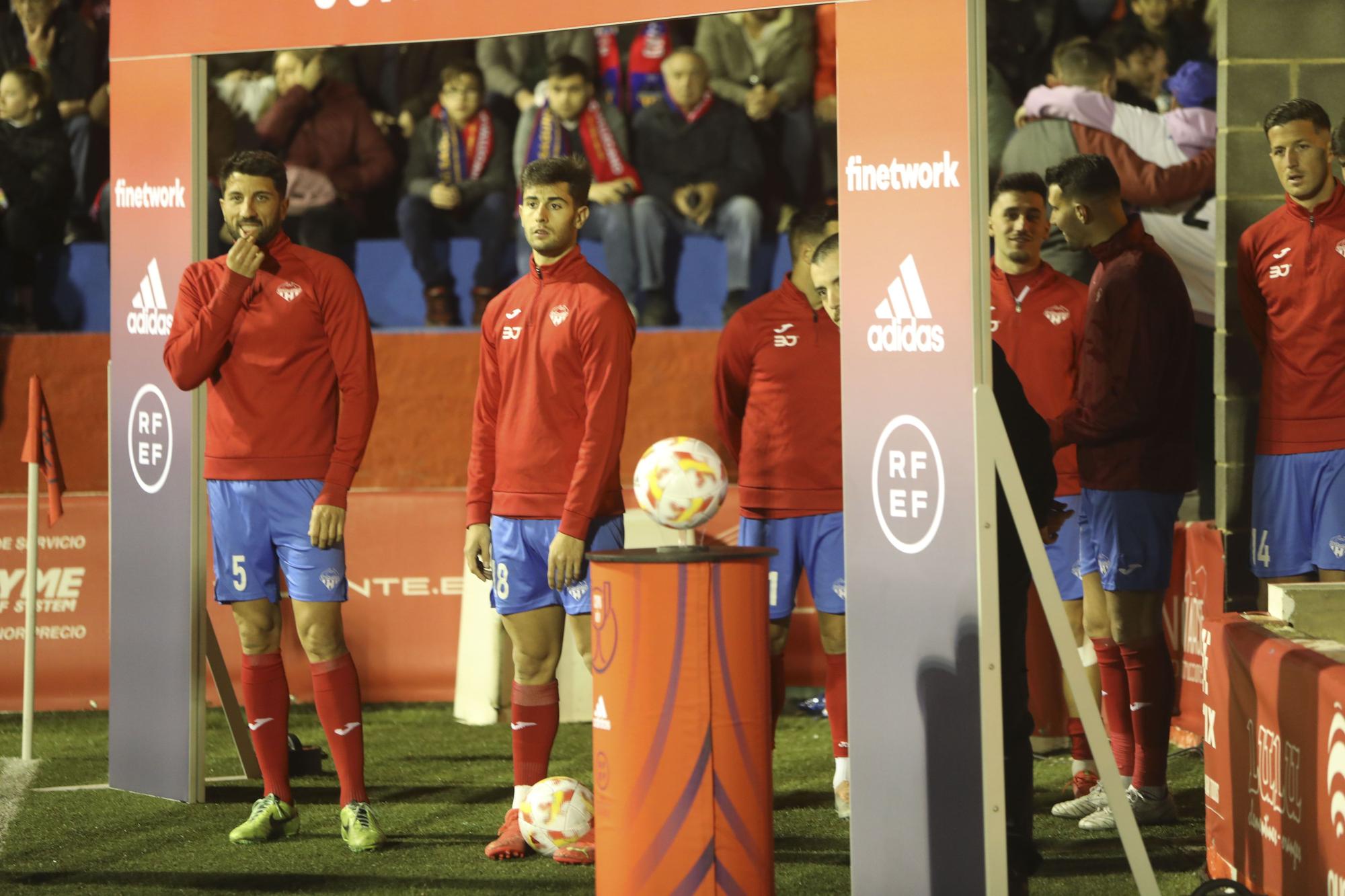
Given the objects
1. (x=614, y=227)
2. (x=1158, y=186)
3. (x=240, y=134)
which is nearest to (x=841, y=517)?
(x=1158, y=186)

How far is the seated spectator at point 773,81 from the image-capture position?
1055 centimetres

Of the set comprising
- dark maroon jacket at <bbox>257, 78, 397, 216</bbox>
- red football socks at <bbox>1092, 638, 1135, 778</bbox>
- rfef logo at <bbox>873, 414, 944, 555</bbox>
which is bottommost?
red football socks at <bbox>1092, 638, 1135, 778</bbox>

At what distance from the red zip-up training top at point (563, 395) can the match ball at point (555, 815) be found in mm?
826

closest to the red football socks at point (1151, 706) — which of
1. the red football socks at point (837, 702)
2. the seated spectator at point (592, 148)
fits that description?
the red football socks at point (837, 702)

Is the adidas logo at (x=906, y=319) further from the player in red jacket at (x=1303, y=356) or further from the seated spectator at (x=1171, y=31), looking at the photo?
the seated spectator at (x=1171, y=31)

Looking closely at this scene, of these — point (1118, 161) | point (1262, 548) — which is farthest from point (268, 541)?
point (1118, 161)

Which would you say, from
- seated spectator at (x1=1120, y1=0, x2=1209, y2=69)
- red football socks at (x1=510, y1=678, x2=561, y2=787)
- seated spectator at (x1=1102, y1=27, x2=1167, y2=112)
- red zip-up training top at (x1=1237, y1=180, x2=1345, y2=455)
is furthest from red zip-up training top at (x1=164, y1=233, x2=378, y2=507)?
seated spectator at (x1=1120, y1=0, x2=1209, y2=69)

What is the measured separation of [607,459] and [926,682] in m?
1.27

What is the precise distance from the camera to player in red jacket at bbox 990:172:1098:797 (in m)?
6.34

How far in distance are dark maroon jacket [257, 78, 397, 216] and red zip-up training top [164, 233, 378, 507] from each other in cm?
530

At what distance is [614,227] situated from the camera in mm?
10250

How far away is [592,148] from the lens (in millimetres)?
10383

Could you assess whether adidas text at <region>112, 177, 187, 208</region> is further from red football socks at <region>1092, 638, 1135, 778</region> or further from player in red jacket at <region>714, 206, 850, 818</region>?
red football socks at <region>1092, 638, 1135, 778</region>

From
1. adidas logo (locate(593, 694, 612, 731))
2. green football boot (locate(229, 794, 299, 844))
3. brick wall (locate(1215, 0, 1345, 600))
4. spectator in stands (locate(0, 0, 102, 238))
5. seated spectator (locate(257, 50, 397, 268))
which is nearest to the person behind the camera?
adidas logo (locate(593, 694, 612, 731))
